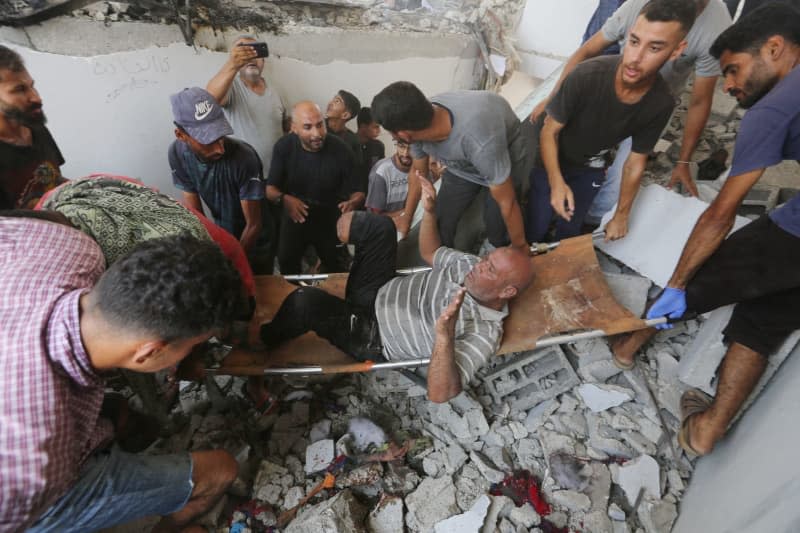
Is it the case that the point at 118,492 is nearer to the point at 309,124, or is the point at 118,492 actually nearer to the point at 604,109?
the point at 309,124

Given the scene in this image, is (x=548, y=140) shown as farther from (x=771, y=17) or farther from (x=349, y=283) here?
(x=349, y=283)

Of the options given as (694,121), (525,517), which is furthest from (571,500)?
(694,121)

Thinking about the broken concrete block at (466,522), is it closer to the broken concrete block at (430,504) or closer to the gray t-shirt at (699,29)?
the broken concrete block at (430,504)

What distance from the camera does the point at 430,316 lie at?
2.29 m

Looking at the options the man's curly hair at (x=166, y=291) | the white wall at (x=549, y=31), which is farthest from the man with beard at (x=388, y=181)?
the white wall at (x=549, y=31)

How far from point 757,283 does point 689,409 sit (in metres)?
0.81

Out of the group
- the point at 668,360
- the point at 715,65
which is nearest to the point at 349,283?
the point at 668,360

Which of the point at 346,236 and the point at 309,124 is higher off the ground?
the point at 309,124

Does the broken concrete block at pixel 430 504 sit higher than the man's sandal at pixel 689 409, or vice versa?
the man's sandal at pixel 689 409

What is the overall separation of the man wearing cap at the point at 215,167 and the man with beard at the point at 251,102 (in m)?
0.56

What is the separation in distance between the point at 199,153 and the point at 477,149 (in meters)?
1.68

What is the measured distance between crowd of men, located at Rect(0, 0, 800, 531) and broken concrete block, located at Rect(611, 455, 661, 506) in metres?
0.22

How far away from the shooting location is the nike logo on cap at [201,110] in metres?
2.36

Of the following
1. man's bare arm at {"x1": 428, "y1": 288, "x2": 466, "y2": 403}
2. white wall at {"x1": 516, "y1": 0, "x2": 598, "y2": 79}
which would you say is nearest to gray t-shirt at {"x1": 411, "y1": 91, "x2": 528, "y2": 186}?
man's bare arm at {"x1": 428, "y1": 288, "x2": 466, "y2": 403}
